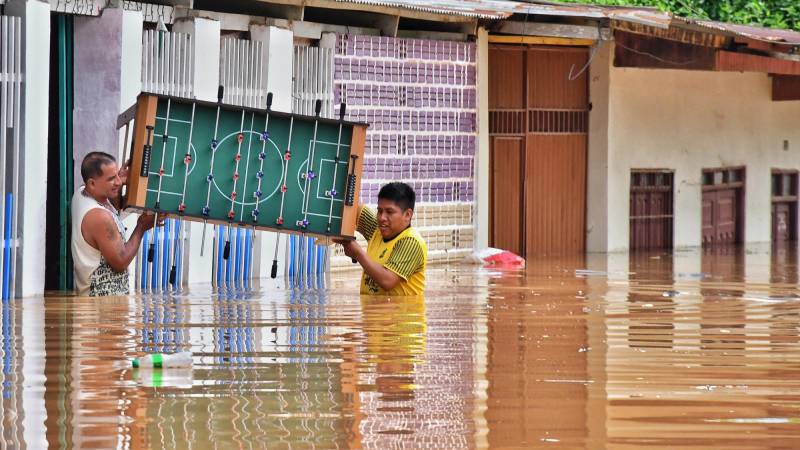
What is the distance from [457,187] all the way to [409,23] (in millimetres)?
2008

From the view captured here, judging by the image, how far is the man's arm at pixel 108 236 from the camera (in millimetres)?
10734

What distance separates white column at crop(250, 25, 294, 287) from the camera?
15.5m

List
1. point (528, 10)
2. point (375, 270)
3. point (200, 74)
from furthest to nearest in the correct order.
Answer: point (528, 10), point (200, 74), point (375, 270)

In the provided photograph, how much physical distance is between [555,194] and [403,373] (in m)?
13.4

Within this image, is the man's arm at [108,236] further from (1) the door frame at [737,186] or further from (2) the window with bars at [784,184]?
(2) the window with bars at [784,184]

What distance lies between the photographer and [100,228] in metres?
10.7

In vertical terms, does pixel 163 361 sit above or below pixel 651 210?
below

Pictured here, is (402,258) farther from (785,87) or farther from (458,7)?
(785,87)

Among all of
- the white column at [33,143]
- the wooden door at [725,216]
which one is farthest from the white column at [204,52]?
the wooden door at [725,216]

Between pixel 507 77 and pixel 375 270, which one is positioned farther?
pixel 507 77

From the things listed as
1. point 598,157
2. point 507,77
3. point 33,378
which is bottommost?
point 33,378

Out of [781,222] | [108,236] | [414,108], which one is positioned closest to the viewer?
[108,236]

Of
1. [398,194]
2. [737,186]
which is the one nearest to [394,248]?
[398,194]

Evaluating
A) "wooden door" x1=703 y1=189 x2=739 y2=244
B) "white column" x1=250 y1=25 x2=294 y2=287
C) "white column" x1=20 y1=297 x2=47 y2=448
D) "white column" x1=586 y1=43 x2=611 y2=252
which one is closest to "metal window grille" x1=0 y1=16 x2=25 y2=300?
"white column" x1=20 y1=297 x2=47 y2=448
